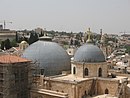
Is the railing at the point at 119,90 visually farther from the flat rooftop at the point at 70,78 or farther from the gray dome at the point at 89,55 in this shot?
the gray dome at the point at 89,55

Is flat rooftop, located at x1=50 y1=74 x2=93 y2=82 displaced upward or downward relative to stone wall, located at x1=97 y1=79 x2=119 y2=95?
upward

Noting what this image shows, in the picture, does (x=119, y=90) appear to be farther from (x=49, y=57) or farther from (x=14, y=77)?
(x=14, y=77)

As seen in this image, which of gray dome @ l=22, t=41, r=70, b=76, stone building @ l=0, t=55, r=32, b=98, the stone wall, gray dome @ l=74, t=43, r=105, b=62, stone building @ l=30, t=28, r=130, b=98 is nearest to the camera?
stone building @ l=0, t=55, r=32, b=98

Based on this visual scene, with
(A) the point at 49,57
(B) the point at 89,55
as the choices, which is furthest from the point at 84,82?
(A) the point at 49,57

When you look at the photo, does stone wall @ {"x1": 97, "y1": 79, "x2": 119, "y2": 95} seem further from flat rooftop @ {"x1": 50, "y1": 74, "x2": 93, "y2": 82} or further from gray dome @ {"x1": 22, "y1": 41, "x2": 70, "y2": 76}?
gray dome @ {"x1": 22, "y1": 41, "x2": 70, "y2": 76}

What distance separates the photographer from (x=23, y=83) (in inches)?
789

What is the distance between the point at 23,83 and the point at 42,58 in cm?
321

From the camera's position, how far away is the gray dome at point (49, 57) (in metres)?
22.3

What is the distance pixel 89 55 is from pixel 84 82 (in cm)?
246

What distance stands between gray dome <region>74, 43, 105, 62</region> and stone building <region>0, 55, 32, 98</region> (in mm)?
4199

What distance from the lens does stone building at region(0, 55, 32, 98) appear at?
18723mm

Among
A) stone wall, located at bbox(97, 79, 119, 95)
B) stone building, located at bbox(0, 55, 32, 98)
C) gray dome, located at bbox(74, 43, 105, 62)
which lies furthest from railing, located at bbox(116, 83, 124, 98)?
stone building, located at bbox(0, 55, 32, 98)

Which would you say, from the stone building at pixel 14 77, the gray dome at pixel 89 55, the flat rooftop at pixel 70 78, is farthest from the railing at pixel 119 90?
the stone building at pixel 14 77

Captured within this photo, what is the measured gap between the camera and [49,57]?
22.5m
